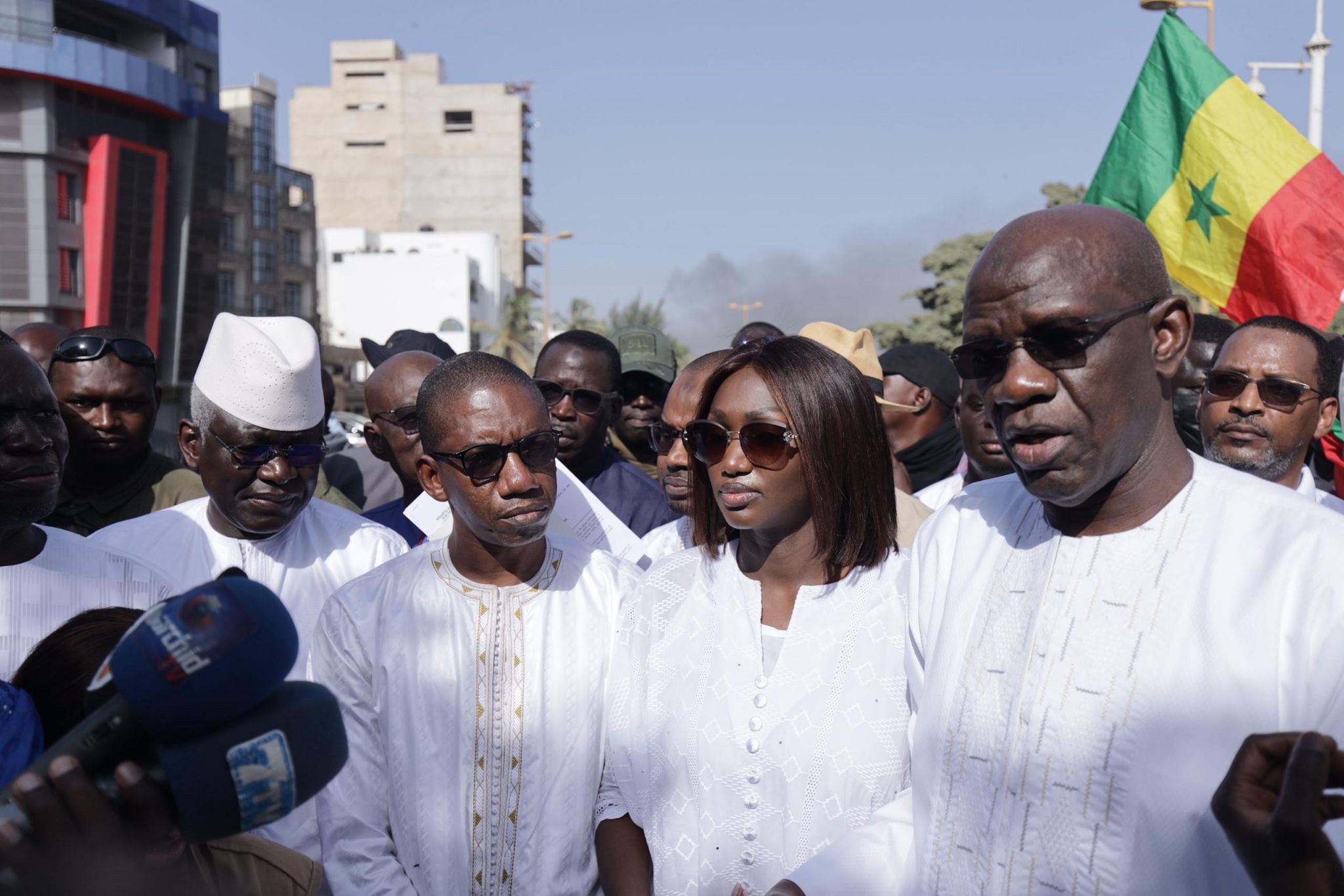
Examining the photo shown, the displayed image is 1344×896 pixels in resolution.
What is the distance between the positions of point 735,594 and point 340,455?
4955 mm

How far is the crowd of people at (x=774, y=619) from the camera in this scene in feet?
6.58

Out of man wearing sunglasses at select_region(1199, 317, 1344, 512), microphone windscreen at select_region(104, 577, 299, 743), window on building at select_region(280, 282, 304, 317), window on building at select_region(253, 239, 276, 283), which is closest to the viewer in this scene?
microphone windscreen at select_region(104, 577, 299, 743)

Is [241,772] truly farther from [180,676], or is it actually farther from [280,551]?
[280,551]

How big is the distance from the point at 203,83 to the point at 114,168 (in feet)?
17.5

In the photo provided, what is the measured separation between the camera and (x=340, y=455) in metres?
7.37

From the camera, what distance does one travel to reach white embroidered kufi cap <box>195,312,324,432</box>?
3.92 metres

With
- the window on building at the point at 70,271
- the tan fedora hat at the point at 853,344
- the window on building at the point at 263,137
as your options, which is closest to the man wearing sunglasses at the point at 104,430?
the tan fedora hat at the point at 853,344

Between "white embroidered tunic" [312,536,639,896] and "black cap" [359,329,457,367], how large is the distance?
3.49 m

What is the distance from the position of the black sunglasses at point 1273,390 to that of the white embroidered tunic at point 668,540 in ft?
7.61

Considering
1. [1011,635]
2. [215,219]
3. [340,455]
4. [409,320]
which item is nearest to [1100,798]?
[1011,635]

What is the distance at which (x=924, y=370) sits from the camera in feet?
22.1

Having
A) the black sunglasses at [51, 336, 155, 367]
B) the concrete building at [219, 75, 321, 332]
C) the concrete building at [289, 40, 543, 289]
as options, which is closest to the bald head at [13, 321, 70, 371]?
the black sunglasses at [51, 336, 155, 367]

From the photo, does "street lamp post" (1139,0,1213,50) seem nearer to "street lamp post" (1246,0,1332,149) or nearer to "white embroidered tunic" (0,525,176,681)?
"street lamp post" (1246,0,1332,149)

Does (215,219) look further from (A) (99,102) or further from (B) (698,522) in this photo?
(B) (698,522)
